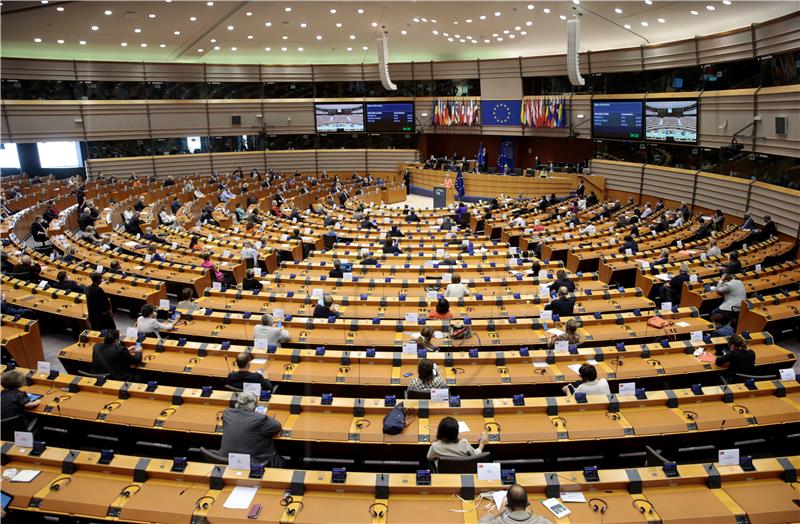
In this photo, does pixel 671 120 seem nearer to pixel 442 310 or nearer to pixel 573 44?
pixel 573 44

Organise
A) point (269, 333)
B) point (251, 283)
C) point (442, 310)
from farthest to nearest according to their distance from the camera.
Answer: point (251, 283)
point (442, 310)
point (269, 333)

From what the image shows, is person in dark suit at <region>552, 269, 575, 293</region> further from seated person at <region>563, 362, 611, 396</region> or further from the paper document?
the paper document

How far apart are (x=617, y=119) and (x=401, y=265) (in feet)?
56.9

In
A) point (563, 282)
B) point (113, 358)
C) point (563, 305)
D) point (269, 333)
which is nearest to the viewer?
point (113, 358)

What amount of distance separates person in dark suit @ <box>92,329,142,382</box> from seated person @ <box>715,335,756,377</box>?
9.12 m

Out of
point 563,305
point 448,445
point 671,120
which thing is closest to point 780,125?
point 671,120

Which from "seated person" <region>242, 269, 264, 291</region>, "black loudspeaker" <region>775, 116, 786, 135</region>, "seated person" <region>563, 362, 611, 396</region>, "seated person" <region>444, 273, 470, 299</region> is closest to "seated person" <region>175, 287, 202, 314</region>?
"seated person" <region>242, 269, 264, 291</region>

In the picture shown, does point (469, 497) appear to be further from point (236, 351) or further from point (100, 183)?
point (100, 183)

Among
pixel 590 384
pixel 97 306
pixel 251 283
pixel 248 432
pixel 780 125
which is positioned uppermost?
pixel 780 125

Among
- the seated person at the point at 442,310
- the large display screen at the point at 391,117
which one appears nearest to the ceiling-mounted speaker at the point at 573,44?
the seated person at the point at 442,310

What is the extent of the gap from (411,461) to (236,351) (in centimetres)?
380

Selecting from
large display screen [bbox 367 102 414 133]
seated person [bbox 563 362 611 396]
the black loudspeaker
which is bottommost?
seated person [bbox 563 362 611 396]

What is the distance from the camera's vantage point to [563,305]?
1130 cm

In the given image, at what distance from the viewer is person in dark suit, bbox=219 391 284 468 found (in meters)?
6.56
